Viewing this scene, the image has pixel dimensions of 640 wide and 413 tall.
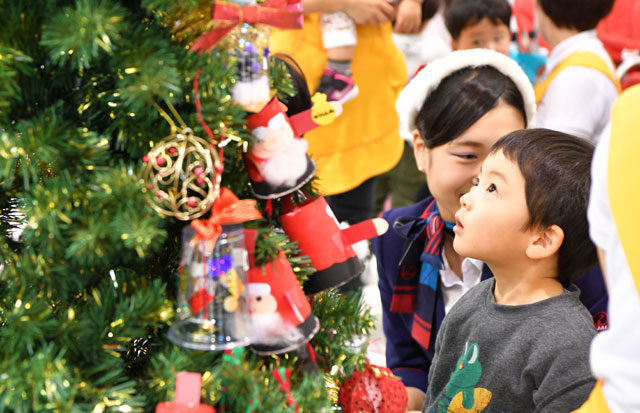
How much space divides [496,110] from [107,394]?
88cm

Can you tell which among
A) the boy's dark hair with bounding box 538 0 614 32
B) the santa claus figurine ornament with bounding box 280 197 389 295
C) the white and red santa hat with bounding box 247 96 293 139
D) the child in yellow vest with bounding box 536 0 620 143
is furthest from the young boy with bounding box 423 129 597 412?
the boy's dark hair with bounding box 538 0 614 32

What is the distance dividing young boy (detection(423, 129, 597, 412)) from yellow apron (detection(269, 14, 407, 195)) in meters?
1.07

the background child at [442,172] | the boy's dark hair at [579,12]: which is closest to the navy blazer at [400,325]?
the background child at [442,172]

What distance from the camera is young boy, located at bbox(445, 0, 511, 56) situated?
2.39 metres

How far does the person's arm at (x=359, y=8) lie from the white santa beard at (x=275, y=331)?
1359mm

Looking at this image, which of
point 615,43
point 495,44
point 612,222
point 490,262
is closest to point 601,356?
point 612,222

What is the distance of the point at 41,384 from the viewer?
0.64m

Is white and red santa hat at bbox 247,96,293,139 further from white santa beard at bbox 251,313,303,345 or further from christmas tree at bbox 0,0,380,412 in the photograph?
white santa beard at bbox 251,313,303,345

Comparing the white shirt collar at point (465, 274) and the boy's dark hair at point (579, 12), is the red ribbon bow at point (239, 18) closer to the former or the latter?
the white shirt collar at point (465, 274)

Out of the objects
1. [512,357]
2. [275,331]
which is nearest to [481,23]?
[512,357]

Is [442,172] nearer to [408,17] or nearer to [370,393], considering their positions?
[370,393]

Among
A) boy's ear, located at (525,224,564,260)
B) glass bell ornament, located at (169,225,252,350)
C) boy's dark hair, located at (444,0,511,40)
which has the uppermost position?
glass bell ornament, located at (169,225,252,350)

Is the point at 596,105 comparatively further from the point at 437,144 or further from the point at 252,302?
the point at 252,302

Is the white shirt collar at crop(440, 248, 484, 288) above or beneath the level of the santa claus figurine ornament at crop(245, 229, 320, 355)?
beneath
